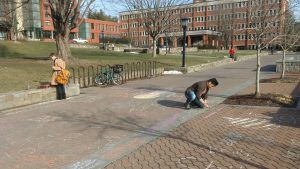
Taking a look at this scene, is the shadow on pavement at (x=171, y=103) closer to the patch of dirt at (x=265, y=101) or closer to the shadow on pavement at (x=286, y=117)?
the patch of dirt at (x=265, y=101)

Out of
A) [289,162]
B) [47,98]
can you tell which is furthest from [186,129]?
[47,98]

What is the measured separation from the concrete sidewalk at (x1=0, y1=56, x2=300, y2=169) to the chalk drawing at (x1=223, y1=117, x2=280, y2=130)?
0.07 ft

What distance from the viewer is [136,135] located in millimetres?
6613

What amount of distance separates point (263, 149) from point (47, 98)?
23.8ft

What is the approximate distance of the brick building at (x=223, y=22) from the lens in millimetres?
11125

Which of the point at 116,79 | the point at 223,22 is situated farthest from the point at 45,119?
the point at 223,22

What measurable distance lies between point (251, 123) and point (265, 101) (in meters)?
2.44

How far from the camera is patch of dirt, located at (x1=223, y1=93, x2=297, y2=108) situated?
9.29 metres

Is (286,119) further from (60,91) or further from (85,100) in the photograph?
(60,91)

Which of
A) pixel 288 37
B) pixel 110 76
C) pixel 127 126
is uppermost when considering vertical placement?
pixel 288 37

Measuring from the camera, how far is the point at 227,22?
61.5m

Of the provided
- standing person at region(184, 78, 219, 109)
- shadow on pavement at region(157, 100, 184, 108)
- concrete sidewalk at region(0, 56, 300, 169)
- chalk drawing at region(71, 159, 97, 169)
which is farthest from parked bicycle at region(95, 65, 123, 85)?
chalk drawing at region(71, 159, 97, 169)

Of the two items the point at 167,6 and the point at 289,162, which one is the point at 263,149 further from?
the point at 167,6

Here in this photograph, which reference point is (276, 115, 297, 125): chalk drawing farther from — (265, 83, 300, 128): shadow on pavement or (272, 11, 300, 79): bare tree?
(272, 11, 300, 79): bare tree
